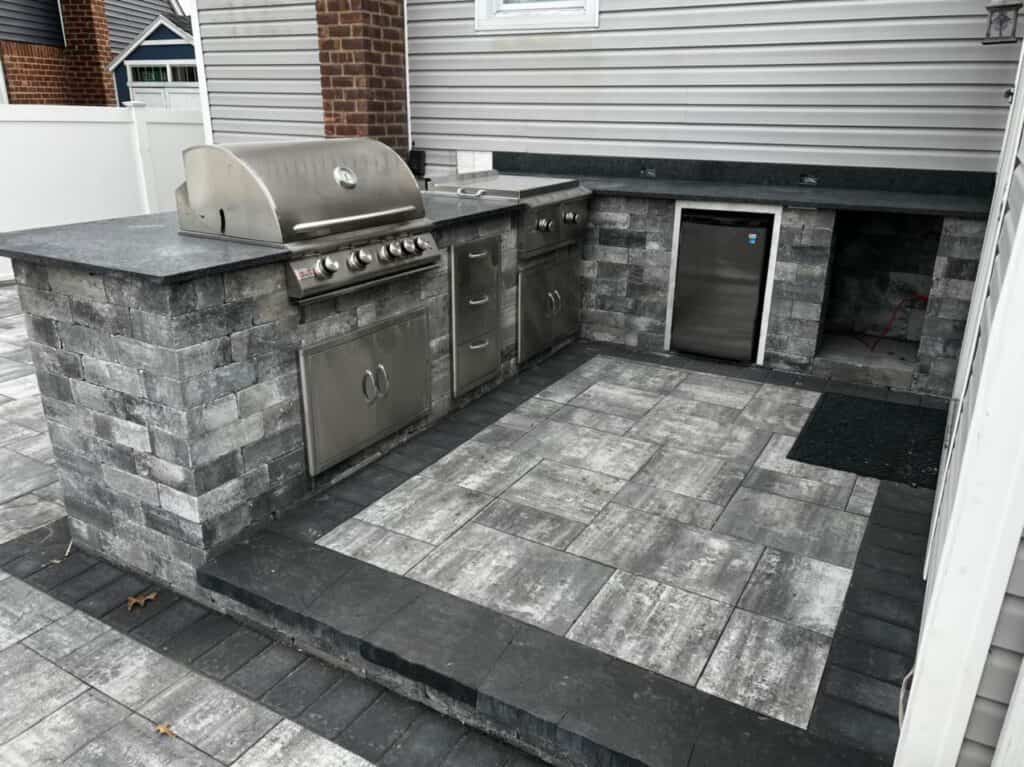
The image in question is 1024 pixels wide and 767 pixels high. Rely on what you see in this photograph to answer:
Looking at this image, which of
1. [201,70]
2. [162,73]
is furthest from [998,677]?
[162,73]

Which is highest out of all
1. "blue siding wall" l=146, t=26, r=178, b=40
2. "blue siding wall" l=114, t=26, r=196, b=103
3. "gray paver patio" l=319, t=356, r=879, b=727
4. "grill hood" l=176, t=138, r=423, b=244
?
"blue siding wall" l=146, t=26, r=178, b=40

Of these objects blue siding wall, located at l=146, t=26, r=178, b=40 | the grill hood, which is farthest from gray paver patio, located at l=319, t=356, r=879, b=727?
blue siding wall, located at l=146, t=26, r=178, b=40

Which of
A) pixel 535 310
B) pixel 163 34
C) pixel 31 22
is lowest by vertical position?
pixel 535 310

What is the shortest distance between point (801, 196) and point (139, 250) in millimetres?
3683

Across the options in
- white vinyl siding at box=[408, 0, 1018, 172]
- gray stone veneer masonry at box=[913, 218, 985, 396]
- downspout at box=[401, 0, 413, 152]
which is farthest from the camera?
downspout at box=[401, 0, 413, 152]

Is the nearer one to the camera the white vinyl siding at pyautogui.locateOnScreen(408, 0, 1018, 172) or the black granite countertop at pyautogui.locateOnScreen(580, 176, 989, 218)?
the black granite countertop at pyautogui.locateOnScreen(580, 176, 989, 218)

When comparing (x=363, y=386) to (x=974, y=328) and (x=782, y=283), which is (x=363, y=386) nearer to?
(x=974, y=328)

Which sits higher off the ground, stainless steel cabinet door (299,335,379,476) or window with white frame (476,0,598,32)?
window with white frame (476,0,598,32)

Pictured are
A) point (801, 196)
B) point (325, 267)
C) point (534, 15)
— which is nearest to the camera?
point (325, 267)

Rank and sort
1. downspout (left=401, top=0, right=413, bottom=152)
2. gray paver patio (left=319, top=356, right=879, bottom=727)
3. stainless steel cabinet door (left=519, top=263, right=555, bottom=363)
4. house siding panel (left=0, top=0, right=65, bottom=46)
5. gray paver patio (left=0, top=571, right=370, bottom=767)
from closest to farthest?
1. gray paver patio (left=0, top=571, right=370, bottom=767)
2. gray paver patio (left=319, top=356, right=879, bottom=727)
3. stainless steel cabinet door (left=519, top=263, right=555, bottom=363)
4. downspout (left=401, top=0, right=413, bottom=152)
5. house siding panel (left=0, top=0, right=65, bottom=46)

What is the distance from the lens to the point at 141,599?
2787 millimetres

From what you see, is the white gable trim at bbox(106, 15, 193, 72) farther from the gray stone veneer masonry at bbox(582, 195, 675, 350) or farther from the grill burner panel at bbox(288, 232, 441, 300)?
the grill burner panel at bbox(288, 232, 441, 300)

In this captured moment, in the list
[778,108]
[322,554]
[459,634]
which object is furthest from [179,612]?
[778,108]

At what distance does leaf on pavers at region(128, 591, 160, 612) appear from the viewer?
2762mm
